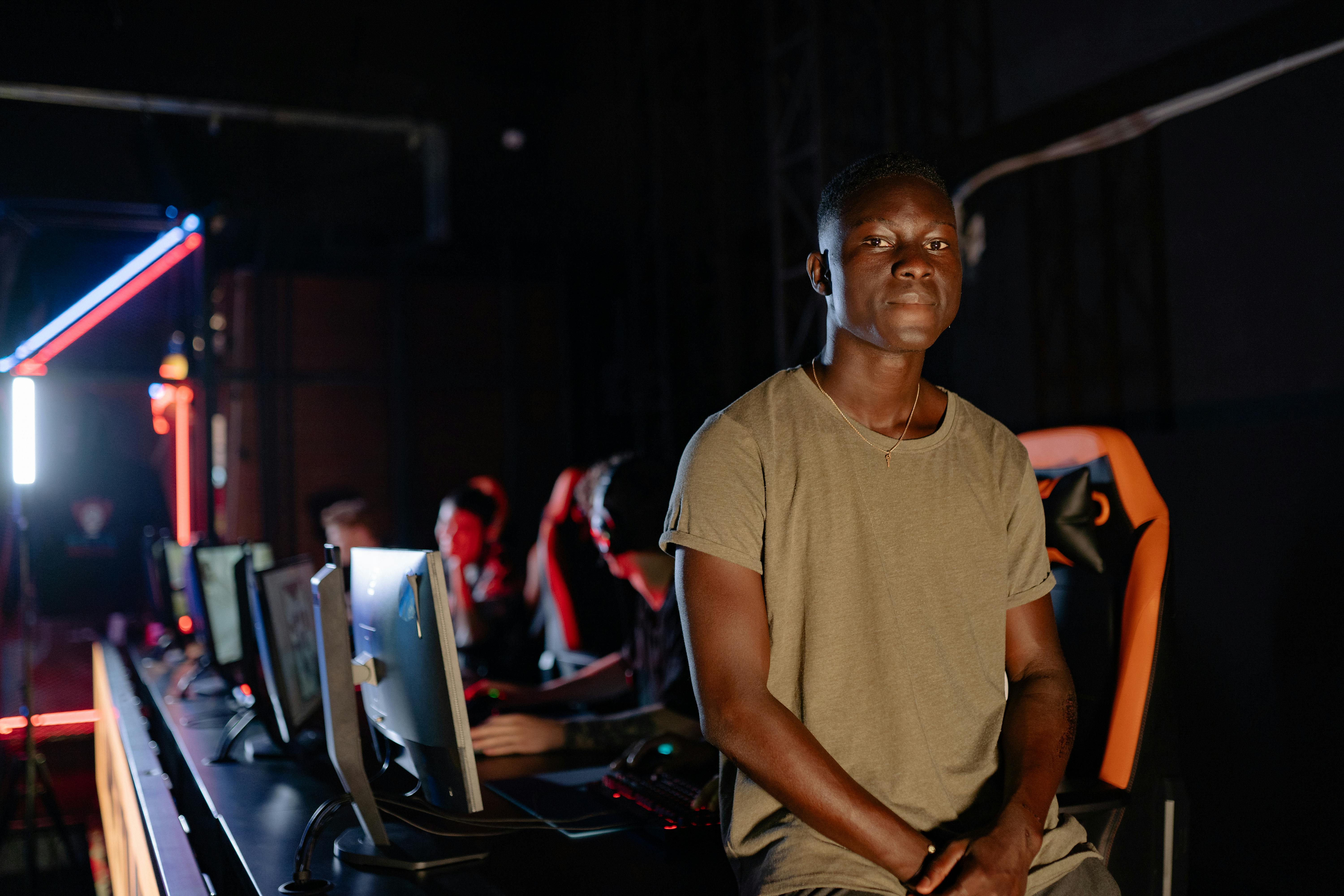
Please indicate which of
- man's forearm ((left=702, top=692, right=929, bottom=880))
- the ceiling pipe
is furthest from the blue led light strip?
man's forearm ((left=702, top=692, right=929, bottom=880))

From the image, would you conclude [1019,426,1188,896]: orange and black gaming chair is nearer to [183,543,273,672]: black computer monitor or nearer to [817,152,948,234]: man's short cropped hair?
[817,152,948,234]: man's short cropped hair

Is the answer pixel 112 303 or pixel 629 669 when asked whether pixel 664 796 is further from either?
pixel 112 303

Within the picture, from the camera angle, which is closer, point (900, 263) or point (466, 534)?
point (900, 263)

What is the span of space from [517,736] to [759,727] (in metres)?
1.04

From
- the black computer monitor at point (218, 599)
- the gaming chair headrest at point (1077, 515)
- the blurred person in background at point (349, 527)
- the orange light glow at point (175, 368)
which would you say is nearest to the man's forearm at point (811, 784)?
the gaming chair headrest at point (1077, 515)

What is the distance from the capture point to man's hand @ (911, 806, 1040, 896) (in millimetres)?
1133

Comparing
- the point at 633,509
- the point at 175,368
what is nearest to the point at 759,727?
the point at 633,509

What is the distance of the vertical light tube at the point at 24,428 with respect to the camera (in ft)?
9.22

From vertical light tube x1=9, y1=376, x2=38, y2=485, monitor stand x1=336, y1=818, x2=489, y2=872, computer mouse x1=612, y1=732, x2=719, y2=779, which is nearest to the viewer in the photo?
monitor stand x1=336, y1=818, x2=489, y2=872

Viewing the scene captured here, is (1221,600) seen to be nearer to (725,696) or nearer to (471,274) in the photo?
(725,696)

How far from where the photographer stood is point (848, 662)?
1.24m

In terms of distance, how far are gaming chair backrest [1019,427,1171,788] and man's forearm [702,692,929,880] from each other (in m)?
0.64

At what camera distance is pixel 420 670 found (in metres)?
1.46

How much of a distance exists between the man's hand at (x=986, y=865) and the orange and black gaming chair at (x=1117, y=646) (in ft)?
1.28
